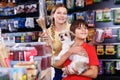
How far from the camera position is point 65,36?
254 cm

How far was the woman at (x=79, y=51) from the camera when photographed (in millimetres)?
2115

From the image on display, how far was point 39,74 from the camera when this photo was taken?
144 cm

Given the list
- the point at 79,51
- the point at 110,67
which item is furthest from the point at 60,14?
the point at 110,67

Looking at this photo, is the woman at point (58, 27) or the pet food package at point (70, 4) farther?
the pet food package at point (70, 4)

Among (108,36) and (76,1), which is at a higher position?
(76,1)

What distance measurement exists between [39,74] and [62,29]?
1.25 meters

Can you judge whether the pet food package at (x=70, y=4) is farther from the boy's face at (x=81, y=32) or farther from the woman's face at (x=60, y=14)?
the boy's face at (x=81, y=32)

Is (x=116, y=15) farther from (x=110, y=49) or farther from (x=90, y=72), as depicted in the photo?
(x=90, y=72)

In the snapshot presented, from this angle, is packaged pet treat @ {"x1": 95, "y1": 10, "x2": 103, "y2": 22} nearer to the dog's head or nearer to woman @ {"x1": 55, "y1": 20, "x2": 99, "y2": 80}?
the dog's head

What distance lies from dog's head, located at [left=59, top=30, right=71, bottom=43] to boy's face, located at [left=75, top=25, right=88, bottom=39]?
268 mm

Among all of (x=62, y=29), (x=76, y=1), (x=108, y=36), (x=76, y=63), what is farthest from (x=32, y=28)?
(x=76, y=63)

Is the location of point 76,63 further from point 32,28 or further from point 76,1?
point 32,28

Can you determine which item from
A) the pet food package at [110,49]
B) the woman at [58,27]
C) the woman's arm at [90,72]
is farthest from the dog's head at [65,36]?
the pet food package at [110,49]

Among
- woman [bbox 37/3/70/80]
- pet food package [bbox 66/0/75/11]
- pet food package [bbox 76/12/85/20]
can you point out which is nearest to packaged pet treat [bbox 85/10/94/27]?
pet food package [bbox 76/12/85/20]
